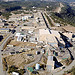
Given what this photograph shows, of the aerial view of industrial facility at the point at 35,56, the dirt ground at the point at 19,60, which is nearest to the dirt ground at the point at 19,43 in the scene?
the aerial view of industrial facility at the point at 35,56

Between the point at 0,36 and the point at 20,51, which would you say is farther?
the point at 0,36

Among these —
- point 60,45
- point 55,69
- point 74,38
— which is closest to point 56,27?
point 74,38

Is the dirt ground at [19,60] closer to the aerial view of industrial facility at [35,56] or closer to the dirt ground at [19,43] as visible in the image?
the aerial view of industrial facility at [35,56]

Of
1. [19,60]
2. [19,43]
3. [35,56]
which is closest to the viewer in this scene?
[19,60]

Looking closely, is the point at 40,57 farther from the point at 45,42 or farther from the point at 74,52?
the point at 74,52

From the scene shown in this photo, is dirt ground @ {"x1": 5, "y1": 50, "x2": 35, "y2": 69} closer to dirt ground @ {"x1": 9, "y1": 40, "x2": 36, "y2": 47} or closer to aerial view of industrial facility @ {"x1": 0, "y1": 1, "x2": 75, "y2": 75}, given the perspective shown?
aerial view of industrial facility @ {"x1": 0, "y1": 1, "x2": 75, "y2": 75}

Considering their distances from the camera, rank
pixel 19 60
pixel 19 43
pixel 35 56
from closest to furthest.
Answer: pixel 19 60 < pixel 35 56 < pixel 19 43

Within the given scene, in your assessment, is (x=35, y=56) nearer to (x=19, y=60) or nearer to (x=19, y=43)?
(x=19, y=60)

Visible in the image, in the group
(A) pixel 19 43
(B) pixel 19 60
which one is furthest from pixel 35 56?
(A) pixel 19 43

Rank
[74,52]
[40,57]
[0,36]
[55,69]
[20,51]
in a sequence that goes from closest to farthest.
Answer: [55,69] → [40,57] → [20,51] → [74,52] → [0,36]

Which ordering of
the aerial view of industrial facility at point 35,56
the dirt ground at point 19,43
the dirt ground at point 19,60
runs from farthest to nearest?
the dirt ground at point 19,43 < the dirt ground at point 19,60 < the aerial view of industrial facility at point 35,56

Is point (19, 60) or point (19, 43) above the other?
point (19, 43)
